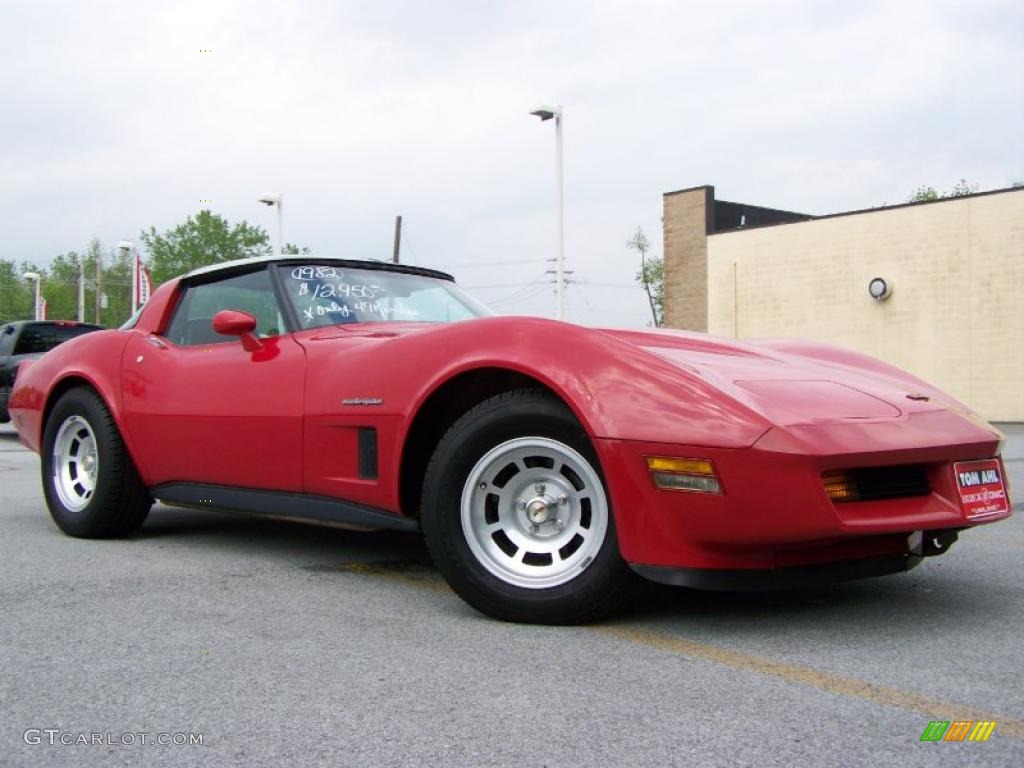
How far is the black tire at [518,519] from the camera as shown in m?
3.17

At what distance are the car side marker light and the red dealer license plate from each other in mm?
811

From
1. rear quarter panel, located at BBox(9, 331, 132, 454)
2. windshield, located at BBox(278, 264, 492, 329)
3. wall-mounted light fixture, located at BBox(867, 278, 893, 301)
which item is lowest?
rear quarter panel, located at BBox(9, 331, 132, 454)

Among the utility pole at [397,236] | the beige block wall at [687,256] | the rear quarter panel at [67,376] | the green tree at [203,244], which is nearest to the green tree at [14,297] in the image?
the green tree at [203,244]

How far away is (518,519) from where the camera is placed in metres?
3.39

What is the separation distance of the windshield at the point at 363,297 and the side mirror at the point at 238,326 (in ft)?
0.68

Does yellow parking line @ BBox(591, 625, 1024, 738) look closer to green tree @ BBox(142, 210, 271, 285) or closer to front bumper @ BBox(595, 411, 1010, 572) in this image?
front bumper @ BBox(595, 411, 1010, 572)

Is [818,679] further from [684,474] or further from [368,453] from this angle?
[368,453]

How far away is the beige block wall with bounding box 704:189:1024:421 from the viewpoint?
70.2 ft

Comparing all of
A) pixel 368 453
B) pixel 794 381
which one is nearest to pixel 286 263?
pixel 368 453

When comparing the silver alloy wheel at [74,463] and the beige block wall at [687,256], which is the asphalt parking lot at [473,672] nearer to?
the silver alloy wheel at [74,463]

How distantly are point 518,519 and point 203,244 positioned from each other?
57415mm

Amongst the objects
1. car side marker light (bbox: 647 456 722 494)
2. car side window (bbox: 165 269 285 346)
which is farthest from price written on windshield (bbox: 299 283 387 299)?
car side marker light (bbox: 647 456 722 494)

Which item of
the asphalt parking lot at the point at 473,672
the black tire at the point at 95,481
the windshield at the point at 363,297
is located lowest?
the asphalt parking lot at the point at 473,672

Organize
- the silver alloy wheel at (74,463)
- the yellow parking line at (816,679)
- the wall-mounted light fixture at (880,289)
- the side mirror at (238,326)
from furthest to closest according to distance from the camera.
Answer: the wall-mounted light fixture at (880,289) → the silver alloy wheel at (74,463) → the side mirror at (238,326) → the yellow parking line at (816,679)
